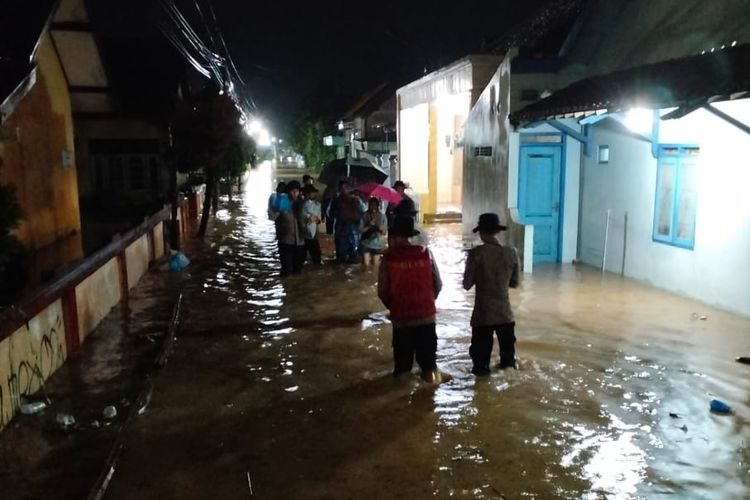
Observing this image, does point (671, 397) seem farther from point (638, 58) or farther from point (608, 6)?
point (608, 6)

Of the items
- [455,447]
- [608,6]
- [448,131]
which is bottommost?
[455,447]

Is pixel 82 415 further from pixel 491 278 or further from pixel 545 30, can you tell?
pixel 545 30

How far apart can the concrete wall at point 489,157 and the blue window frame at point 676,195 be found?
264cm

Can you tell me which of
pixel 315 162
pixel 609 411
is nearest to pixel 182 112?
pixel 609 411

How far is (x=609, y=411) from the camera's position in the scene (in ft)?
20.2

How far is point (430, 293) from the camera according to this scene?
665cm

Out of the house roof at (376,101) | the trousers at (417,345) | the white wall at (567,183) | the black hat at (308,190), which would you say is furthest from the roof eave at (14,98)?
the house roof at (376,101)

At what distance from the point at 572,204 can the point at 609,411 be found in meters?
8.19

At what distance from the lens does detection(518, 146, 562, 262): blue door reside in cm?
1357

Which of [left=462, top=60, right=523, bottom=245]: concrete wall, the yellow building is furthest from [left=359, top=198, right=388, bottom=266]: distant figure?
the yellow building

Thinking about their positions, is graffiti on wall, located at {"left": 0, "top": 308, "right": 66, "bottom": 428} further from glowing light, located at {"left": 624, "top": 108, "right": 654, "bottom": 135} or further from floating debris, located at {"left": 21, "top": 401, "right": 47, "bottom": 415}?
glowing light, located at {"left": 624, "top": 108, "right": 654, "bottom": 135}

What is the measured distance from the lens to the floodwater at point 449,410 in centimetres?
488

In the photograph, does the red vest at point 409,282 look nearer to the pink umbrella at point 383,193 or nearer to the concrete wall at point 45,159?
the pink umbrella at point 383,193

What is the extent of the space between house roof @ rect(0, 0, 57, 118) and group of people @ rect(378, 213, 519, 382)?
5743 mm
